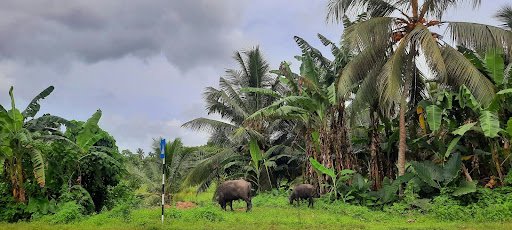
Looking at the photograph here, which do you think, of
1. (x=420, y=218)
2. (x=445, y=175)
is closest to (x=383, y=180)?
Answer: (x=445, y=175)

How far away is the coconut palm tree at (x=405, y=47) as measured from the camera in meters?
14.7

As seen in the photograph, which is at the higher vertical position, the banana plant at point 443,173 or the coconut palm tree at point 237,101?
the coconut palm tree at point 237,101

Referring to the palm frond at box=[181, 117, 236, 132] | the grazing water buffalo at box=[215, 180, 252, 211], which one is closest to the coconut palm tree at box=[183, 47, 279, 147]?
the palm frond at box=[181, 117, 236, 132]

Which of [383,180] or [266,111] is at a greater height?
[266,111]

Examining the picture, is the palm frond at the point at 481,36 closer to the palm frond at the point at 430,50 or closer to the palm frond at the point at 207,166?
the palm frond at the point at 430,50

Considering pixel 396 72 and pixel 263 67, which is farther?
pixel 263 67

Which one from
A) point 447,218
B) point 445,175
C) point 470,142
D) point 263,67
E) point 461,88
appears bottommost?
point 447,218

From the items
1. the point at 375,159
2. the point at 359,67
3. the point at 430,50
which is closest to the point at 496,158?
the point at 430,50

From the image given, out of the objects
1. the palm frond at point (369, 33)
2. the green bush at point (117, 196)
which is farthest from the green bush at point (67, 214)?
the palm frond at point (369, 33)

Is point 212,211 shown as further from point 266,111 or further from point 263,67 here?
point 263,67

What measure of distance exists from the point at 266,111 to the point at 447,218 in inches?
310

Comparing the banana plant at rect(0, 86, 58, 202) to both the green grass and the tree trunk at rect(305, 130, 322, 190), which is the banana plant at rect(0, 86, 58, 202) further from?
the tree trunk at rect(305, 130, 322, 190)

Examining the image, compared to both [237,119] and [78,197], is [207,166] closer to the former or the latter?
[237,119]

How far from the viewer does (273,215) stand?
540 inches
